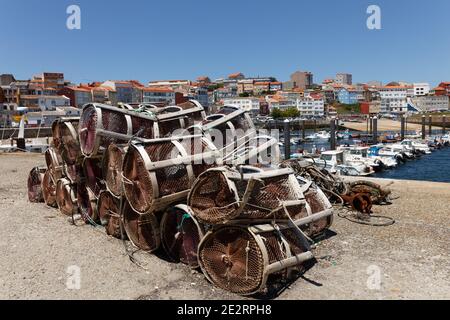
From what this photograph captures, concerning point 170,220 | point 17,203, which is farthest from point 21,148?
point 170,220

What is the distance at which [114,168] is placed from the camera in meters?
5.70

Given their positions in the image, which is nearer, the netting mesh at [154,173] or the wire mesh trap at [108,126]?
the netting mesh at [154,173]

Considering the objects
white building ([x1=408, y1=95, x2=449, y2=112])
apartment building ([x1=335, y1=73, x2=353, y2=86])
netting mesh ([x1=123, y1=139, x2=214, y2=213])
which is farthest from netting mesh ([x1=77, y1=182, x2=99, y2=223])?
apartment building ([x1=335, y1=73, x2=353, y2=86])

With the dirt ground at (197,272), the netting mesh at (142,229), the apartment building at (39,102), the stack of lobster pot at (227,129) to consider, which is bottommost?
the dirt ground at (197,272)

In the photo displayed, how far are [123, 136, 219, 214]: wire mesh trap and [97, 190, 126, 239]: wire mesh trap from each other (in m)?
0.98

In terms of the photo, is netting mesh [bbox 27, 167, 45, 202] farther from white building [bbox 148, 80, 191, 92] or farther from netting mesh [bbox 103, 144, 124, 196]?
white building [bbox 148, 80, 191, 92]

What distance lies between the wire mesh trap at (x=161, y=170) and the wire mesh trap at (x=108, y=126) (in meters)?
0.99

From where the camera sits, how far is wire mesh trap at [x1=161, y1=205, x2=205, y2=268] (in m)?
4.77

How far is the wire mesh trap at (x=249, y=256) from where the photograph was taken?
12.9ft

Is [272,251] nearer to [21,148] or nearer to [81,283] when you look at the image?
[81,283]

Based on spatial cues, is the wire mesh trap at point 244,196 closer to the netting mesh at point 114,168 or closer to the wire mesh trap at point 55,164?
the netting mesh at point 114,168

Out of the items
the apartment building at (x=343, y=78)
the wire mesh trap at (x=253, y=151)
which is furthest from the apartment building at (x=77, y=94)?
the apartment building at (x=343, y=78)

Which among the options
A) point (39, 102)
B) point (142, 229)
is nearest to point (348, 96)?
point (39, 102)
